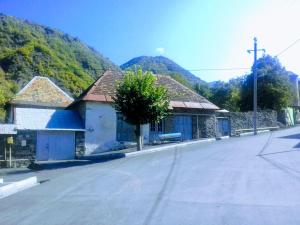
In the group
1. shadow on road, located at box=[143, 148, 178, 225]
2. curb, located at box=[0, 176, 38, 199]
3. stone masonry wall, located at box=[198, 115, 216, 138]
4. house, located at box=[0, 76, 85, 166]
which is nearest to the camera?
shadow on road, located at box=[143, 148, 178, 225]

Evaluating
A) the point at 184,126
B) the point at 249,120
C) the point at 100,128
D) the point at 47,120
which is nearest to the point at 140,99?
the point at 100,128

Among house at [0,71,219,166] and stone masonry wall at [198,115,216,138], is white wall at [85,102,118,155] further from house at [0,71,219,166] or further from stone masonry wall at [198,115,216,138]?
stone masonry wall at [198,115,216,138]

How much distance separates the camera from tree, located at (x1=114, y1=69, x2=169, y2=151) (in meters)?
21.0

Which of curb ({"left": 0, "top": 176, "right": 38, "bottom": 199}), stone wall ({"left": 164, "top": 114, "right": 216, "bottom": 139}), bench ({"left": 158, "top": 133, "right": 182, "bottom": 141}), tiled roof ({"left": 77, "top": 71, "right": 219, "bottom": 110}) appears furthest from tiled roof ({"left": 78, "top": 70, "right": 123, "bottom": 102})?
curb ({"left": 0, "top": 176, "right": 38, "bottom": 199})

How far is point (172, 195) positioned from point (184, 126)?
18.4 metres

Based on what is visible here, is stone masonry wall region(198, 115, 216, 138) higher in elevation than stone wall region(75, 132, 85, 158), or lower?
higher

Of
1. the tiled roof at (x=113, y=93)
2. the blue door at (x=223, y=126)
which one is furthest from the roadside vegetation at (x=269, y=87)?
the tiled roof at (x=113, y=93)

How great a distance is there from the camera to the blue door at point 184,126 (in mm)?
27708

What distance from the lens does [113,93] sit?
84.2 ft

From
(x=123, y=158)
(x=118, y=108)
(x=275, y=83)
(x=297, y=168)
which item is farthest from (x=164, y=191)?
(x=275, y=83)

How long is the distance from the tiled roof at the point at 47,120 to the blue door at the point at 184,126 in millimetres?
A: 6834

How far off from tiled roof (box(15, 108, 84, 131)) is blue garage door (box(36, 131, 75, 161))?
0.42m

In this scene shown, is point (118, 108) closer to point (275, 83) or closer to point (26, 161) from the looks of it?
point (26, 161)

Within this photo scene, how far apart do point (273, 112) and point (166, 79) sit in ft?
37.1
